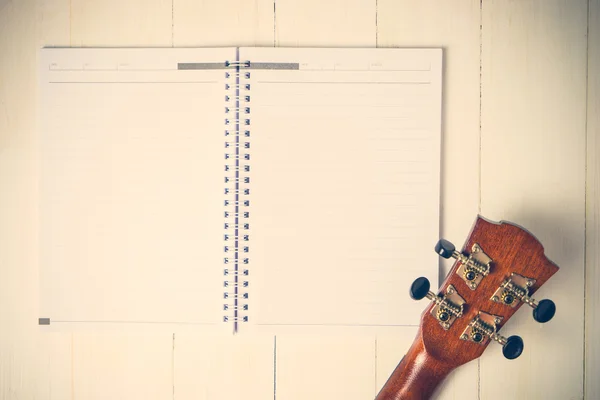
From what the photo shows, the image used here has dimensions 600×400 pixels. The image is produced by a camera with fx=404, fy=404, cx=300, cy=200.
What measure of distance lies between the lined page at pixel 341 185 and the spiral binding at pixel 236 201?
0.5 inches

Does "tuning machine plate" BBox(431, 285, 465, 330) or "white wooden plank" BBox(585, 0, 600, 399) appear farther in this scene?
"white wooden plank" BBox(585, 0, 600, 399)

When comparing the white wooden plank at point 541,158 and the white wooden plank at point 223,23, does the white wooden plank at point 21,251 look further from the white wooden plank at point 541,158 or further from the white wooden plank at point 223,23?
the white wooden plank at point 541,158

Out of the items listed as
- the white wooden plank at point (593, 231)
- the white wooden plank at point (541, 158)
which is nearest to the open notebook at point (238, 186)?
the white wooden plank at point (541, 158)

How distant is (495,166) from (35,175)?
784 millimetres

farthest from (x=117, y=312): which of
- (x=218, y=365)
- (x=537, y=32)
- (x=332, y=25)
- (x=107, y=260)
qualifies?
(x=537, y=32)

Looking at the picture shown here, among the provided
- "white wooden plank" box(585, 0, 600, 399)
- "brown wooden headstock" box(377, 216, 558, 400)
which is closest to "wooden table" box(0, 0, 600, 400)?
"white wooden plank" box(585, 0, 600, 399)

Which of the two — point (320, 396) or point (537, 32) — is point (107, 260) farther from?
point (537, 32)

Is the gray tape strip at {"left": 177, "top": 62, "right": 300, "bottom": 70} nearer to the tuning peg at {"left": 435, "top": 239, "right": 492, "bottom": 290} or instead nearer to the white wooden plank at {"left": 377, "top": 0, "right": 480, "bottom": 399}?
the white wooden plank at {"left": 377, "top": 0, "right": 480, "bottom": 399}

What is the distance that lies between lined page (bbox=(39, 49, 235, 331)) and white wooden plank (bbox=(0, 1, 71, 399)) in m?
0.03

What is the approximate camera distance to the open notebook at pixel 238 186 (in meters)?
0.67

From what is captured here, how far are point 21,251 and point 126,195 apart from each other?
21 centimetres

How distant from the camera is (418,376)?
1.88 feet

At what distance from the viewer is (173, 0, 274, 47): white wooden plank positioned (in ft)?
2.22

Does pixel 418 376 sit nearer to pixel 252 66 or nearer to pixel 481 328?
pixel 481 328
